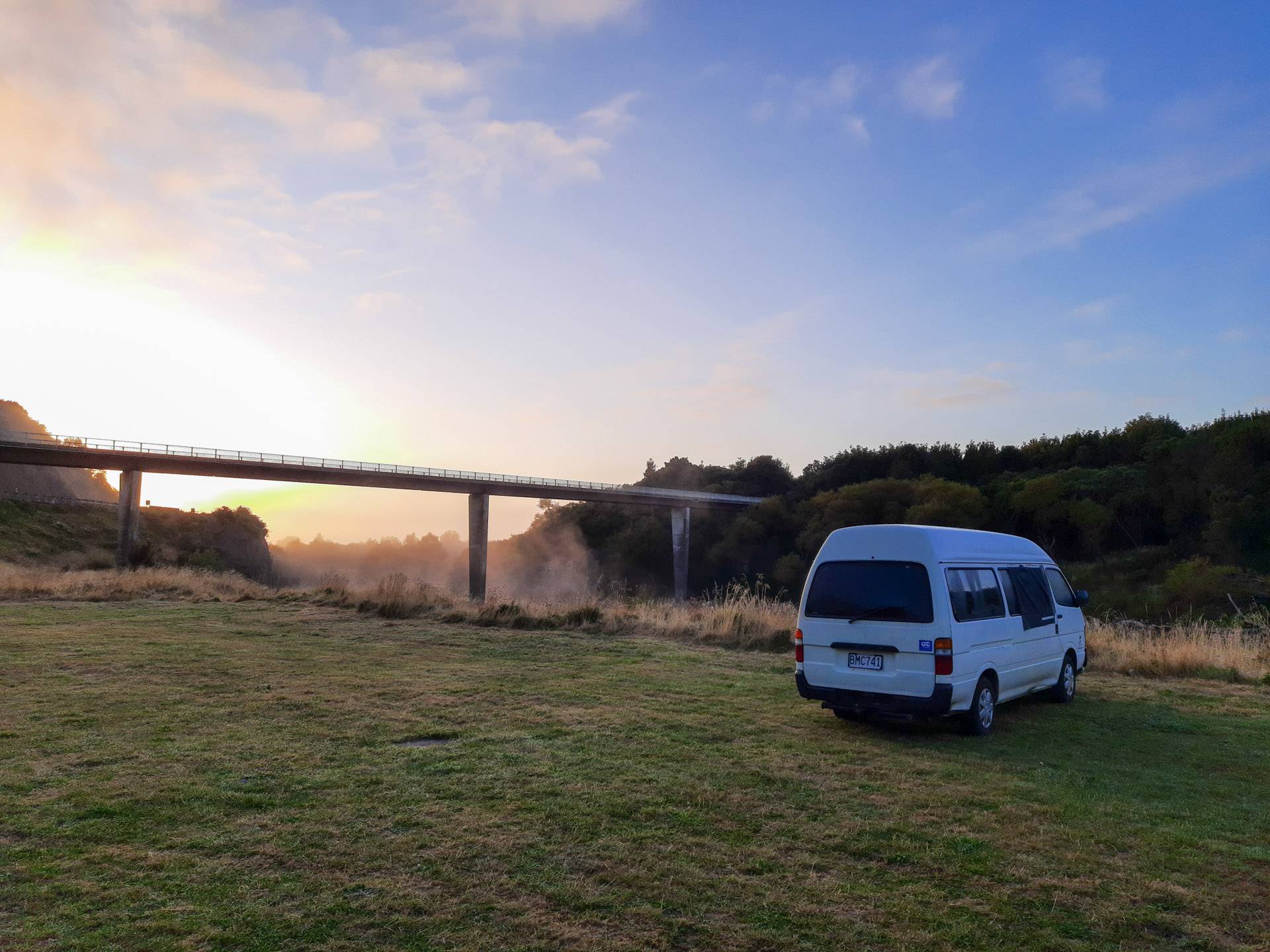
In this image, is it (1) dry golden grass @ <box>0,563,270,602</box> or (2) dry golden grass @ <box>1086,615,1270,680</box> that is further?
(1) dry golden grass @ <box>0,563,270,602</box>

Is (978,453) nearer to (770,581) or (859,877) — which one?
(770,581)

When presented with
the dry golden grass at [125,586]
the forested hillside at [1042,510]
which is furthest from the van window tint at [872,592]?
the forested hillside at [1042,510]

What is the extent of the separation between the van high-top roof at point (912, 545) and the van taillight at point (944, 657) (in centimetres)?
79

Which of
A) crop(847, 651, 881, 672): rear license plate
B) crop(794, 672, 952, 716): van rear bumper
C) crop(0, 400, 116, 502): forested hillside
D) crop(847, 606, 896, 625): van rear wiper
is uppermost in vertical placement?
crop(0, 400, 116, 502): forested hillside

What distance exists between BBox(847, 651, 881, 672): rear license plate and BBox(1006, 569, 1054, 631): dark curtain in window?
246 cm

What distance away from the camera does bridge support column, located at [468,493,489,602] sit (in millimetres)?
61375

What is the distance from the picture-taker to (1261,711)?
10.1 m

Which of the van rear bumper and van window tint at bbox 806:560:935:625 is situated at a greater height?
van window tint at bbox 806:560:935:625

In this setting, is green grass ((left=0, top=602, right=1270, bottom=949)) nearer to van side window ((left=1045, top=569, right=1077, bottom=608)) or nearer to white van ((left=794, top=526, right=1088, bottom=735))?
white van ((left=794, top=526, right=1088, bottom=735))

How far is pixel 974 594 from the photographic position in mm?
8523

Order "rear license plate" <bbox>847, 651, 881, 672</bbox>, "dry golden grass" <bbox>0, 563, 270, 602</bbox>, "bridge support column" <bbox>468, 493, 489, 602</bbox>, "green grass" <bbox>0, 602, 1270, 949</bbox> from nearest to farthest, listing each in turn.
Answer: "green grass" <bbox>0, 602, 1270, 949</bbox>
"rear license plate" <bbox>847, 651, 881, 672</bbox>
"dry golden grass" <bbox>0, 563, 270, 602</bbox>
"bridge support column" <bbox>468, 493, 489, 602</bbox>

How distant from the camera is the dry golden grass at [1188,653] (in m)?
12.7

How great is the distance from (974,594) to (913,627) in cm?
108

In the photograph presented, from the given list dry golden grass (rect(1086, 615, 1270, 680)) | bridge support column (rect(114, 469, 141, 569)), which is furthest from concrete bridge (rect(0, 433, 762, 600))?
dry golden grass (rect(1086, 615, 1270, 680))
